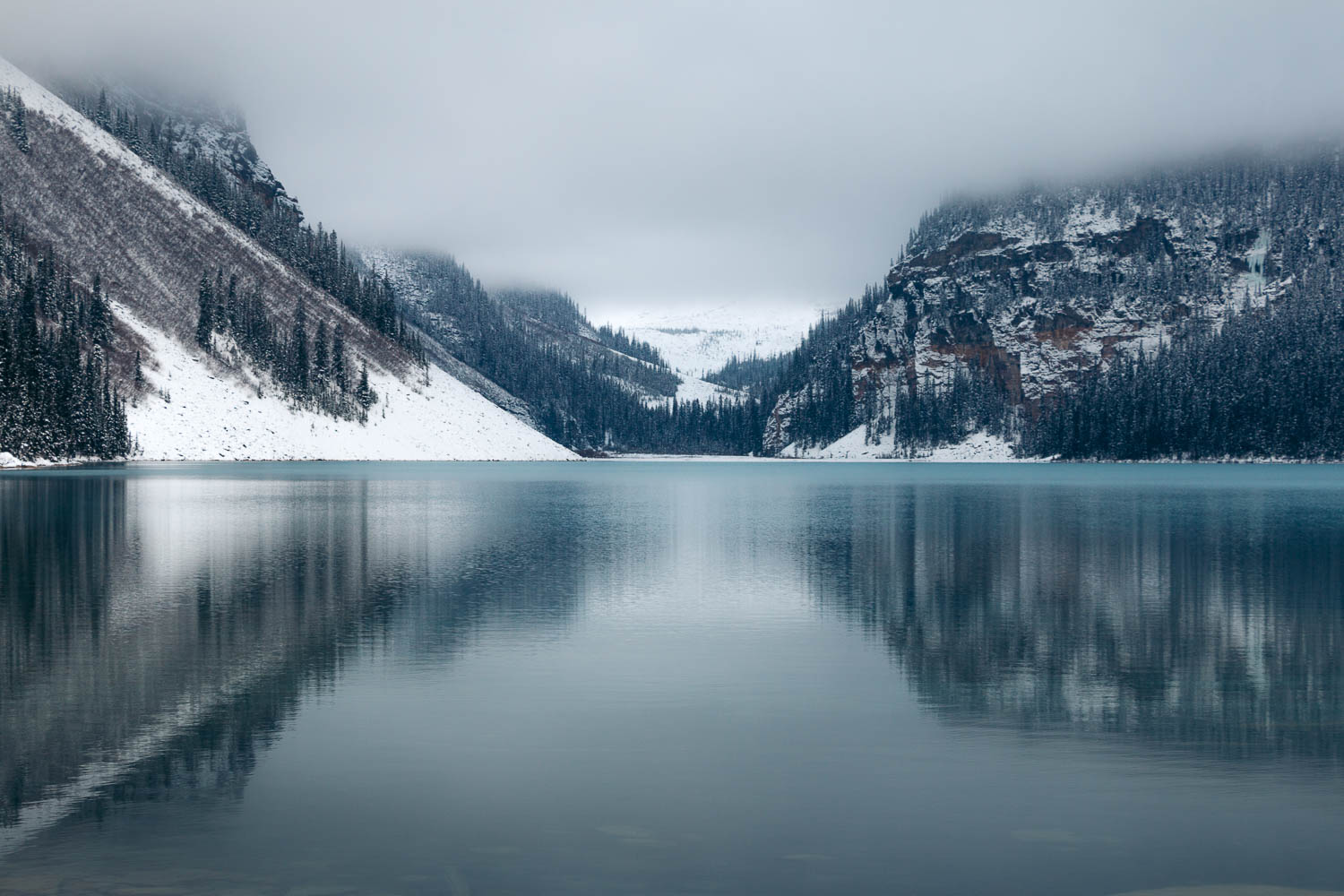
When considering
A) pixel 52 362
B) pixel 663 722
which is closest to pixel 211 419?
pixel 52 362

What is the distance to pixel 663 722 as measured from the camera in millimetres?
19188

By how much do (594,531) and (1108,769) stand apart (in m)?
43.0

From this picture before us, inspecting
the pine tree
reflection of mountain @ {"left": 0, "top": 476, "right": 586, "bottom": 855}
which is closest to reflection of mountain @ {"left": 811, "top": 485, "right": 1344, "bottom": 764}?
reflection of mountain @ {"left": 0, "top": 476, "right": 586, "bottom": 855}

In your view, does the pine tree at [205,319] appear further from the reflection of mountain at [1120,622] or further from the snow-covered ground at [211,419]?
the reflection of mountain at [1120,622]

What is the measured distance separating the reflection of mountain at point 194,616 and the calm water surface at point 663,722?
0.46ft

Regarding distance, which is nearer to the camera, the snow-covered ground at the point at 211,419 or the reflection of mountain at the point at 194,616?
the reflection of mountain at the point at 194,616

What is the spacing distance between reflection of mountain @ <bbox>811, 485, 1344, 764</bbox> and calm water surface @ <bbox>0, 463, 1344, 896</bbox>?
16cm

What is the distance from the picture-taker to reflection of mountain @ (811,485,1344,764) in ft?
64.4

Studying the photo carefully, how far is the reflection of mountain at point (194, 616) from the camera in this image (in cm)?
1627

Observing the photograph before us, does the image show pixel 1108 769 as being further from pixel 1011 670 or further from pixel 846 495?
pixel 846 495

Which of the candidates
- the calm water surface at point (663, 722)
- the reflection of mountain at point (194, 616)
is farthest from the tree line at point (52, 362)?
the calm water surface at point (663, 722)

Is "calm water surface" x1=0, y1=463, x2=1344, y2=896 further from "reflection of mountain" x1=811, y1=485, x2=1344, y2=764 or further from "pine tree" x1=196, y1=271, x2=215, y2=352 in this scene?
"pine tree" x1=196, y1=271, x2=215, y2=352

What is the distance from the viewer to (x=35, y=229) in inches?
7608

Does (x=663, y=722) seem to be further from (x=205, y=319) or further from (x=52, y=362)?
(x=205, y=319)
